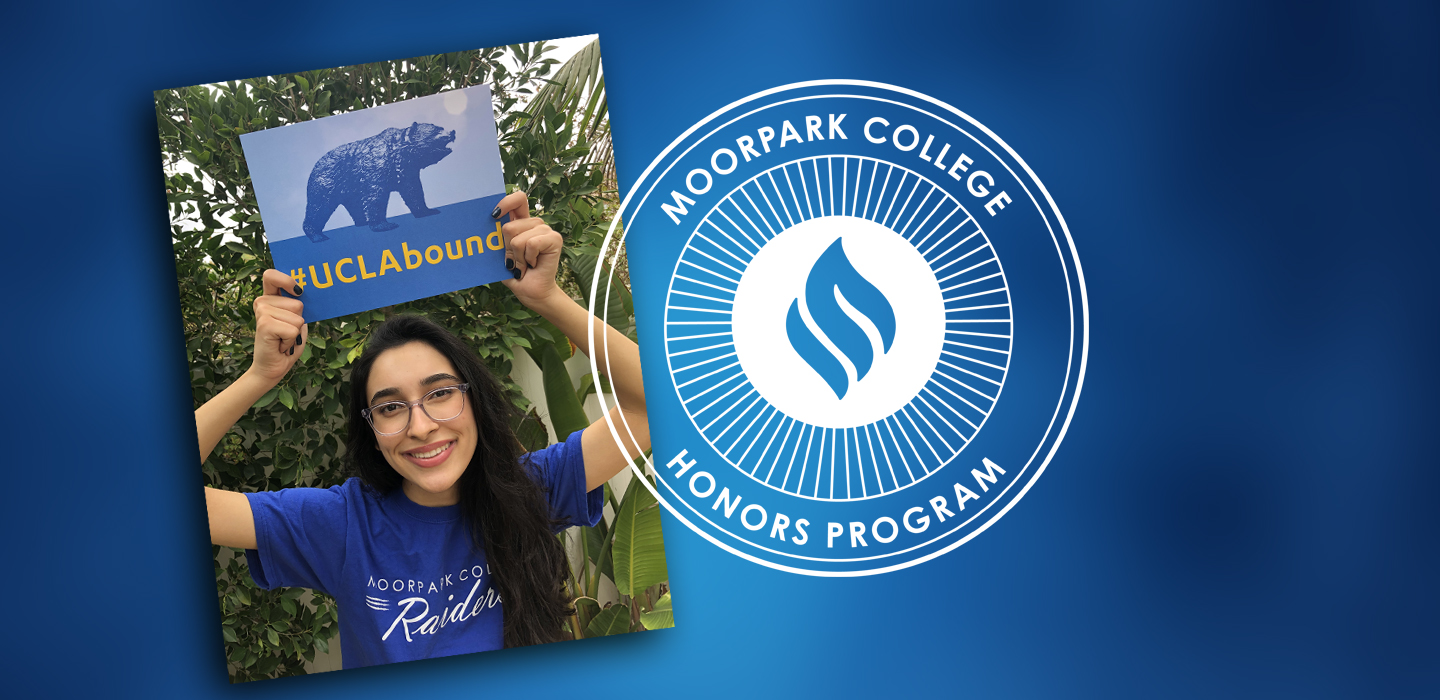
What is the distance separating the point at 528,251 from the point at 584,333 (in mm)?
190

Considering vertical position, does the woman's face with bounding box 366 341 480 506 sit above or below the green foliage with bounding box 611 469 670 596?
above

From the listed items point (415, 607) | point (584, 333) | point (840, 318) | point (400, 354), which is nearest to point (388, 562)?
point (415, 607)

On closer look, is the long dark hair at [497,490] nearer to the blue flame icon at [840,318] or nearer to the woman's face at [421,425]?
the woman's face at [421,425]

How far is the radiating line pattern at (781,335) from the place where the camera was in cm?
179

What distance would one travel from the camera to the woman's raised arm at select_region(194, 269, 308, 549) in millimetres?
1689

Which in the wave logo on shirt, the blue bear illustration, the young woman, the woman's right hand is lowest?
the wave logo on shirt

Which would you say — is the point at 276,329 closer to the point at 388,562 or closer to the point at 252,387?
the point at 252,387

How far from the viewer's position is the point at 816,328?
1.79 meters

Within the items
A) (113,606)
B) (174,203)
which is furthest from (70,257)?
(113,606)

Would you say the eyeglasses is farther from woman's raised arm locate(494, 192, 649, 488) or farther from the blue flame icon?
the blue flame icon

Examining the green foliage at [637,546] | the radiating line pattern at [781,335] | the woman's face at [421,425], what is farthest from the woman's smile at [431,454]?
the radiating line pattern at [781,335]

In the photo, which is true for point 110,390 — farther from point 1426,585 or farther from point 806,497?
point 1426,585

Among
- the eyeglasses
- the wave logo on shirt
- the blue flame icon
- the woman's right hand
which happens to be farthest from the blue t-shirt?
the blue flame icon

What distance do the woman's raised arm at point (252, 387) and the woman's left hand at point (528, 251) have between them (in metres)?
0.41
